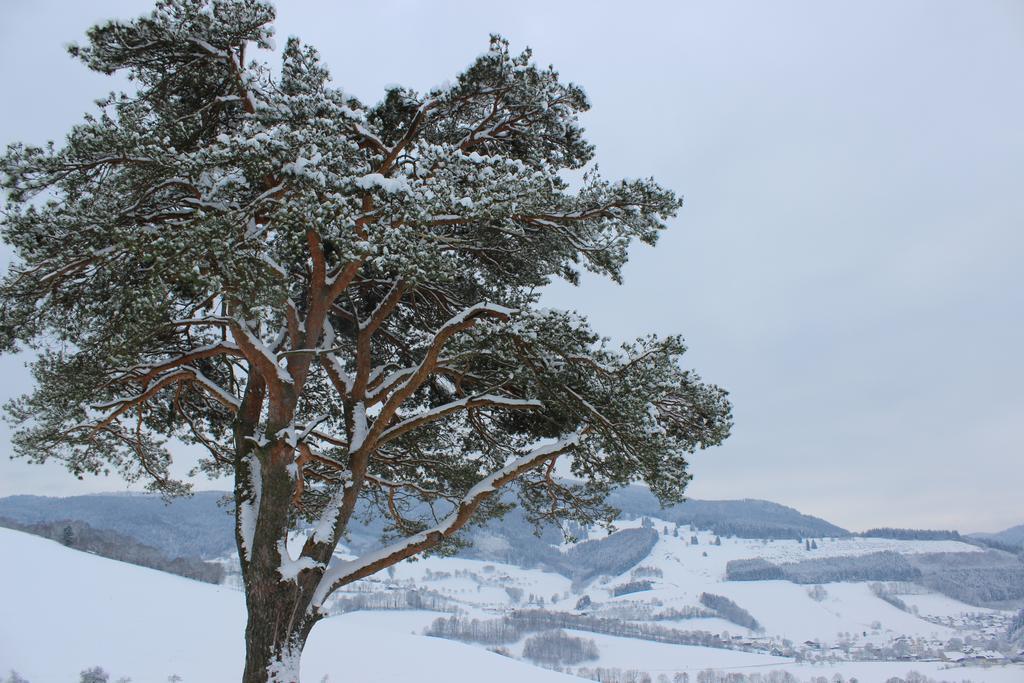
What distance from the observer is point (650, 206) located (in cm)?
768

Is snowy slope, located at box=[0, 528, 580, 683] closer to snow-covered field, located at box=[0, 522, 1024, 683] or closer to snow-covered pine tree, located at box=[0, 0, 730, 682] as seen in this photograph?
snow-covered field, located at box=[0, 522, 1024, 683]

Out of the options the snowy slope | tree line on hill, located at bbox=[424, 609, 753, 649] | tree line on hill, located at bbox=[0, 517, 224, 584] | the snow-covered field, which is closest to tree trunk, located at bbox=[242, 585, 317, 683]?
the snow-covered field

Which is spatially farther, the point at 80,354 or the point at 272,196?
the point at 80,354

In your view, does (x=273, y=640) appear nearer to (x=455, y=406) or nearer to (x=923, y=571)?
(x=455, y=406)

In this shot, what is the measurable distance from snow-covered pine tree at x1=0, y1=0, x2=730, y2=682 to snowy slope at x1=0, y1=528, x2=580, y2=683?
1787 centimetres

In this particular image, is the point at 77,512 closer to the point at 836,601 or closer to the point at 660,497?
the point at 660,497

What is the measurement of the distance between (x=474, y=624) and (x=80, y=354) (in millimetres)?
111671

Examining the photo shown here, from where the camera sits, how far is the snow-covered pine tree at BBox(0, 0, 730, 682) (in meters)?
6.22

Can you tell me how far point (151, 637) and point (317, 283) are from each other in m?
32.6

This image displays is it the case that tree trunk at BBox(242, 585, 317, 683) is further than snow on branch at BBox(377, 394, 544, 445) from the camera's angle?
A: No

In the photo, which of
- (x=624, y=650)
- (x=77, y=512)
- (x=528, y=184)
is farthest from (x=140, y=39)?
(x=77, y=512)

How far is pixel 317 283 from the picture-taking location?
760cm

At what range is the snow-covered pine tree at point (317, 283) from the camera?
6223mm

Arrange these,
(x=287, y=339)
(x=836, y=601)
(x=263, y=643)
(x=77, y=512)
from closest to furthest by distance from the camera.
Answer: (x=263, y=643), (x=287, y=339), (x=77, y=512), (x=836, y=601)
